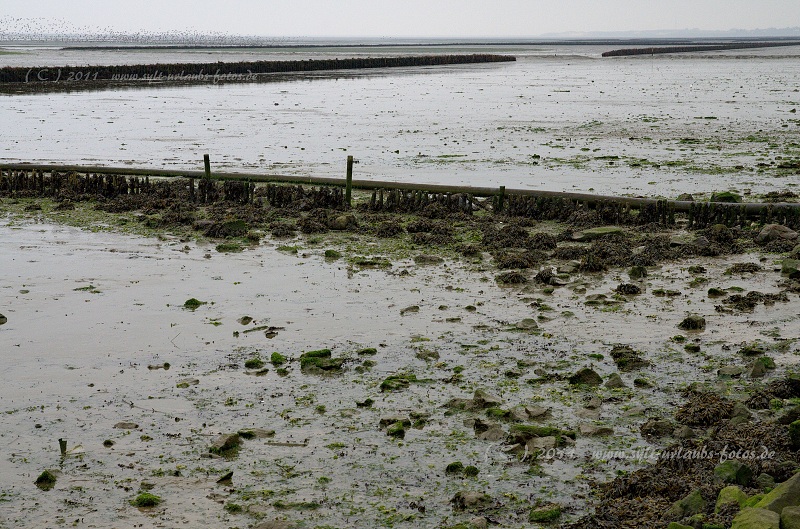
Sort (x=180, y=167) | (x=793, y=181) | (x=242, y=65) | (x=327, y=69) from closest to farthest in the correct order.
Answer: (x=793, y=181), (x=180, y=167), (x=242, y=65), (x=327, y=69)

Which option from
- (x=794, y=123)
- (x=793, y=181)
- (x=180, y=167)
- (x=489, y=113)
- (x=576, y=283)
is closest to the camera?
(x=576, y=283)

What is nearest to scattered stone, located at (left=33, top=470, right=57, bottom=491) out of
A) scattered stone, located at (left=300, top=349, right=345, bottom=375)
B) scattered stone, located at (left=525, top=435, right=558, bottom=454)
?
scattered stone, located at (left=300, top=349, right=345, bottom=375)

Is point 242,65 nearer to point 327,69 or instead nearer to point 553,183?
point 327,69

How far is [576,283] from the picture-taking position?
15109 millimetres

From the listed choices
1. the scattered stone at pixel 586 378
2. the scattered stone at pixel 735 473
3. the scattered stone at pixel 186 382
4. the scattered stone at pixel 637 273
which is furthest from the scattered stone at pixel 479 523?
the scattered stone at pixel 637 273

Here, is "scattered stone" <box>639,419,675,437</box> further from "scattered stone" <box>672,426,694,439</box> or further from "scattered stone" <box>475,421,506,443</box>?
"scattered stone" <box>475,421,506,443</box>

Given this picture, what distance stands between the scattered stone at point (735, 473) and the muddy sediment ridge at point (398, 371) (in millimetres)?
19

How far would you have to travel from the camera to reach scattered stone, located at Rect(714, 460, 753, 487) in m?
7.69

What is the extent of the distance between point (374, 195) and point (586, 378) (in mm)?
10847

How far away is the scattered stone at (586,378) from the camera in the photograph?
34.6ft

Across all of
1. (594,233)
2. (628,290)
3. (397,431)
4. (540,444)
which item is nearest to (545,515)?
(540,444)

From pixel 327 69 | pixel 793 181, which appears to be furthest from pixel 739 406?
pixel 327 69

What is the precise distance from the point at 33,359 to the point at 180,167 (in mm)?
16320

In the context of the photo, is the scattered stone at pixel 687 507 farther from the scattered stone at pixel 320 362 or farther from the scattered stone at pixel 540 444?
the scattered stone at pixel 320 362
